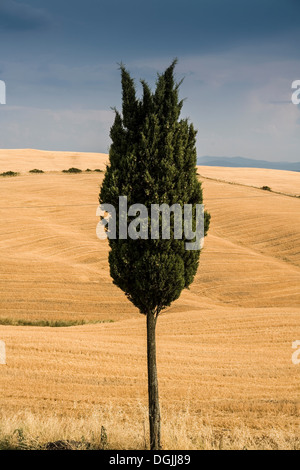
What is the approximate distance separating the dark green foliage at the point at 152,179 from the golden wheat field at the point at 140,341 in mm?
2748

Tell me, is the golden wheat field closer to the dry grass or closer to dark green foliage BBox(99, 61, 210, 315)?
dark green foliage BBox(99, 61, 210, 315)

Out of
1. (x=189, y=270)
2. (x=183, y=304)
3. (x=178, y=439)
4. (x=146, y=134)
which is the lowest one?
(x=183, y=304)

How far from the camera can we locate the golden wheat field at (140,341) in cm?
1031

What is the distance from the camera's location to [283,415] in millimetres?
11867

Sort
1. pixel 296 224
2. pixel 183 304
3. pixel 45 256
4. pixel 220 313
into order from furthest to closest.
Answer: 1. pixel 296 224
2. pixel 45 256
3. pixel 183 304
4. pixel 220 313

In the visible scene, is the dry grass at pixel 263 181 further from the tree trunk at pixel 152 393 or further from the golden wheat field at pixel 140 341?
the tree trunk at pixel 152 393

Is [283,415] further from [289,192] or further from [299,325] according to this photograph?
[289,192]

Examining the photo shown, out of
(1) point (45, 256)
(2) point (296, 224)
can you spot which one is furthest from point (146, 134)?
(2) point (296, 224)

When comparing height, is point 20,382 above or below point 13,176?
below

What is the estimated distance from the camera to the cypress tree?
8938mm

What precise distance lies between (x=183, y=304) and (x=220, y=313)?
4.16 metres

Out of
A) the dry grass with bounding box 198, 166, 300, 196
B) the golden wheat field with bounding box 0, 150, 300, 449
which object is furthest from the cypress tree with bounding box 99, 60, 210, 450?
the dry grass with bounding box 198, 166, 300, 196

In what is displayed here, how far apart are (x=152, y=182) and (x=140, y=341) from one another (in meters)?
13.3
